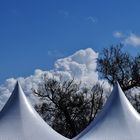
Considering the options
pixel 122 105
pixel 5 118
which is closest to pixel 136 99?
pixel 122 105

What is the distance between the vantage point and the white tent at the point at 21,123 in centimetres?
1606

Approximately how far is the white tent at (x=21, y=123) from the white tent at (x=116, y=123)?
4.72 feet

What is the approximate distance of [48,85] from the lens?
36.5 metres

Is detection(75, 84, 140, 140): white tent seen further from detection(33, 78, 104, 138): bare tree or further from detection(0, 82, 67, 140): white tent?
detection(33, 78, 104, 138): bare tree

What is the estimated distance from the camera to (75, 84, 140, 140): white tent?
16.7m

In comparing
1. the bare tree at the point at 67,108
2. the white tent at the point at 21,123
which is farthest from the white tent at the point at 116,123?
the bare tree at the point at 67,108

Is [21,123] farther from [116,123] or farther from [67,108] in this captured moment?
[67,108]

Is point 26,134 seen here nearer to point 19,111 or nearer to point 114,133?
point 19,111

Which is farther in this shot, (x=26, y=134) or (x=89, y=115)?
(x=89, y=115)

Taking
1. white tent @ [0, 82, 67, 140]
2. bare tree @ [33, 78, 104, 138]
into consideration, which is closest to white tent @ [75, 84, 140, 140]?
white tent @ [0, 82, 67, 140]

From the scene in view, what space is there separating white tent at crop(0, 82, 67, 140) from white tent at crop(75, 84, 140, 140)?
4.72 feet

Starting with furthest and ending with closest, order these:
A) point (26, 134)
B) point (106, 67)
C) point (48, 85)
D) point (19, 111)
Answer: point (48, 85) < point (106, 67) < point (19, 111) < point (26, 134)

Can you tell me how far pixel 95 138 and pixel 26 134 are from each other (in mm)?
2713

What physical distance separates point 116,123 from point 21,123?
3.83 meters
